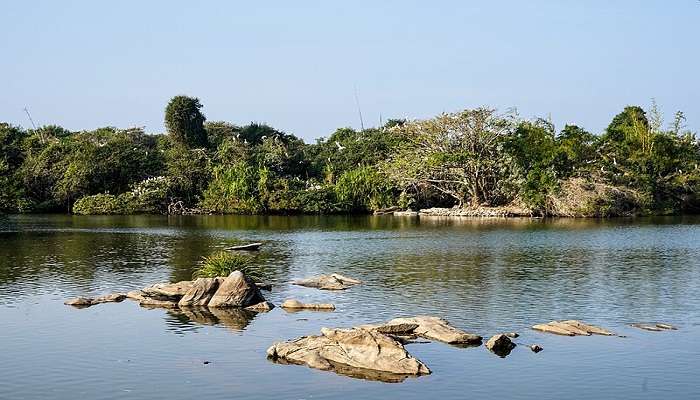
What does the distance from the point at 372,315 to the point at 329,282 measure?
6.72 meters

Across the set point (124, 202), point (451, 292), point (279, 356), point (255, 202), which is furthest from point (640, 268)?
point (124, 202)

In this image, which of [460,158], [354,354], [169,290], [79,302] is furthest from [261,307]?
[460,158]

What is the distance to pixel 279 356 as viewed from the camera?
22.1 metres

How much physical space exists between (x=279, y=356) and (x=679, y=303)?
53.3 feet

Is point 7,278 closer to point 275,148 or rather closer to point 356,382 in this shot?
point 356,382

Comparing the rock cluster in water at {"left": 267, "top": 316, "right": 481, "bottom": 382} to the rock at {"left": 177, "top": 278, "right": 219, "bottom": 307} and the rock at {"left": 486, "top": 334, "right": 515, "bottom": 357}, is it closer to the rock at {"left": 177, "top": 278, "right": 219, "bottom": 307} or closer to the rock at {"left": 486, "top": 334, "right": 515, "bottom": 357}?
the rock at {"left": 486, "top": 334, "right": 515, "bottom": 357}

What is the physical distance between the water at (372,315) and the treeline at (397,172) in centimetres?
2436

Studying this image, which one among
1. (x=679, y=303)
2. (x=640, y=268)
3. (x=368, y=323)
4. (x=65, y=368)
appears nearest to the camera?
(x=65, y=368)

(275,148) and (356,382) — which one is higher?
(275,148)

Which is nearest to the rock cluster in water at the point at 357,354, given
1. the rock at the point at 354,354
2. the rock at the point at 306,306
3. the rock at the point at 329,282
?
the rock at the point at 354,354

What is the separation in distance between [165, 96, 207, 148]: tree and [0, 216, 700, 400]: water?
4942 centimetres

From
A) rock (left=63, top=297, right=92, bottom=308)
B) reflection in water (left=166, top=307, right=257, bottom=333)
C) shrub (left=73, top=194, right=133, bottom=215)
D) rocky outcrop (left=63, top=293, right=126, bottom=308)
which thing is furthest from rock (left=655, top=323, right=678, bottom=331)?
shrub (left=73, top=194, right=133, bottom=215)

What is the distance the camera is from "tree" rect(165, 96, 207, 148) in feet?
344

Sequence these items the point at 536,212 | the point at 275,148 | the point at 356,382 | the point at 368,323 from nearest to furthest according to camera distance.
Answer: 1. the point at 356,382
2. the point at 368,323
3. the point at 536,212
4. the point at 275,148
